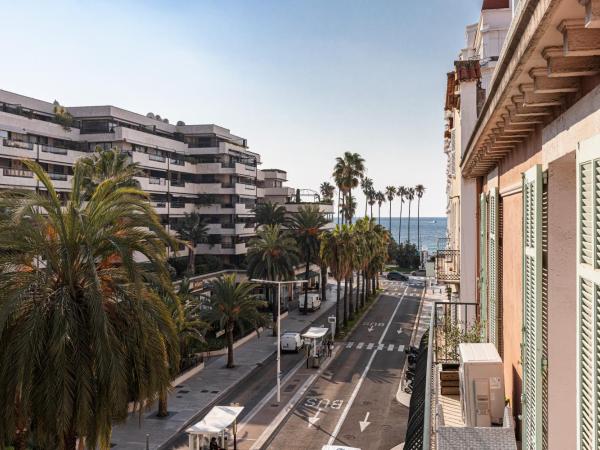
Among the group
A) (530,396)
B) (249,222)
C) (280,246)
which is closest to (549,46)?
(530,396)

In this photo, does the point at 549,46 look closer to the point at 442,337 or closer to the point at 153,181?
the point at 442,337

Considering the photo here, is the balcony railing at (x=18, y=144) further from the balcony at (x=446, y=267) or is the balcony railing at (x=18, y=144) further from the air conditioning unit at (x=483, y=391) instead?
the air conditioning unit at (x=483, y=391)

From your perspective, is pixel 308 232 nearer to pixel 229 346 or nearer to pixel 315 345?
pixel 315 345

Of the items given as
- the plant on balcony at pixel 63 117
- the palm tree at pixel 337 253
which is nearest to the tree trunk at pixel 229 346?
the palm tree at pixel 337 253

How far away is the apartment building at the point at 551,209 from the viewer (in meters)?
3.76

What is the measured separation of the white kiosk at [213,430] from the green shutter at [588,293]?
20458 millimetres

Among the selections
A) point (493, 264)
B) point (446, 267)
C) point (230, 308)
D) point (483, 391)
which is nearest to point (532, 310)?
point (483, 391)

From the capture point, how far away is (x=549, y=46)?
388 cm

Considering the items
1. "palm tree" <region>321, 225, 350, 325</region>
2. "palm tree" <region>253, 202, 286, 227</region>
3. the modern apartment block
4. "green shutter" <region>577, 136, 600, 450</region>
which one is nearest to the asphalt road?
"palm tree" <region>321, 225, 350, 325</region>

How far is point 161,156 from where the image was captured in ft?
205

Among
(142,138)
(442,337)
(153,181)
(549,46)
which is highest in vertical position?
(142,138)

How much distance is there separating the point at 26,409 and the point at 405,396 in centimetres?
2366

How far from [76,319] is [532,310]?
9796 mm

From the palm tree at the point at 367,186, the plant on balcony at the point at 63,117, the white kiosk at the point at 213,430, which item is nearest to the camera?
the white kiosk at the point at 213,430
